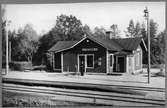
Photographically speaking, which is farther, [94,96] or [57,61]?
[57,61]

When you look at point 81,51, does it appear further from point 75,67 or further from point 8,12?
point 8,12

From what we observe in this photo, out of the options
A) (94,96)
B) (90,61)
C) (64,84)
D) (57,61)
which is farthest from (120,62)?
(57,61)

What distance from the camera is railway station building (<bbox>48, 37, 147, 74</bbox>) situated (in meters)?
9.17

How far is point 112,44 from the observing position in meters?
9.28

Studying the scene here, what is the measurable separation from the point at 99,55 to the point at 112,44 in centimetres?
51

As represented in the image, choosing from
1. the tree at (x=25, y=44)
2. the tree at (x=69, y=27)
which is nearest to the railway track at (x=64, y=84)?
the tree at (x=25, y=44)

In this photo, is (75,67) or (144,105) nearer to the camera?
(144,105)

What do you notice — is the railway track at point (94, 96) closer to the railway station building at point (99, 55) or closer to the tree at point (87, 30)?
the railway station building at point (99, 55)

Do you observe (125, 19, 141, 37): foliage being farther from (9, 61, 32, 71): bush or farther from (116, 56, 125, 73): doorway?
(9, 61, 32, 71): bush

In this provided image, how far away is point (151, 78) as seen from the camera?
9.15 m

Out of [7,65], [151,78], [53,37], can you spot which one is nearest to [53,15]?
[53,37]

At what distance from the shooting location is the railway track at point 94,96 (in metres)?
8.85

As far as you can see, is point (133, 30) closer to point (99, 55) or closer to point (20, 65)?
point (99, 55)

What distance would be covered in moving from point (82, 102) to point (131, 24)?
267cm
